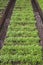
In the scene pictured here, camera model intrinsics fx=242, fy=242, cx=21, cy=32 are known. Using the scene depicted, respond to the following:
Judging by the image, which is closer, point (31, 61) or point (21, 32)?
point (31, 61)

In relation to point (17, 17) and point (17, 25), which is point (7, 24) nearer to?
point (17, 25)

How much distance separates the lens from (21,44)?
714cm

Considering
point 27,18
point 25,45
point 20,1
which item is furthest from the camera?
point 20,1

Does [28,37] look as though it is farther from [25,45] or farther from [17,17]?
[17,17]

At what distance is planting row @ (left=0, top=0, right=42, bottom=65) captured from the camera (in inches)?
233

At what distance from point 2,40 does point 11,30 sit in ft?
5.21

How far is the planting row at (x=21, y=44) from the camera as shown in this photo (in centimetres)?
591

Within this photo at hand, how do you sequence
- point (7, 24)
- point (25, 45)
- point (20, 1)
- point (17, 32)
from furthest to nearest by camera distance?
point (20, 1)
point (7, 24)
point (17, 32)
point (25, 45)

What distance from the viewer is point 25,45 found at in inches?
277

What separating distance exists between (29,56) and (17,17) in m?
4.91

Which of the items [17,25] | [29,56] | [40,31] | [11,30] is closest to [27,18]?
[17,25]

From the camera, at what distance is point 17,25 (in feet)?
31.1

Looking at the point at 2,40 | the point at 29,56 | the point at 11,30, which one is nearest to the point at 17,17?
the point at 11,30

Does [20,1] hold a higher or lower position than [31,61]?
higher
